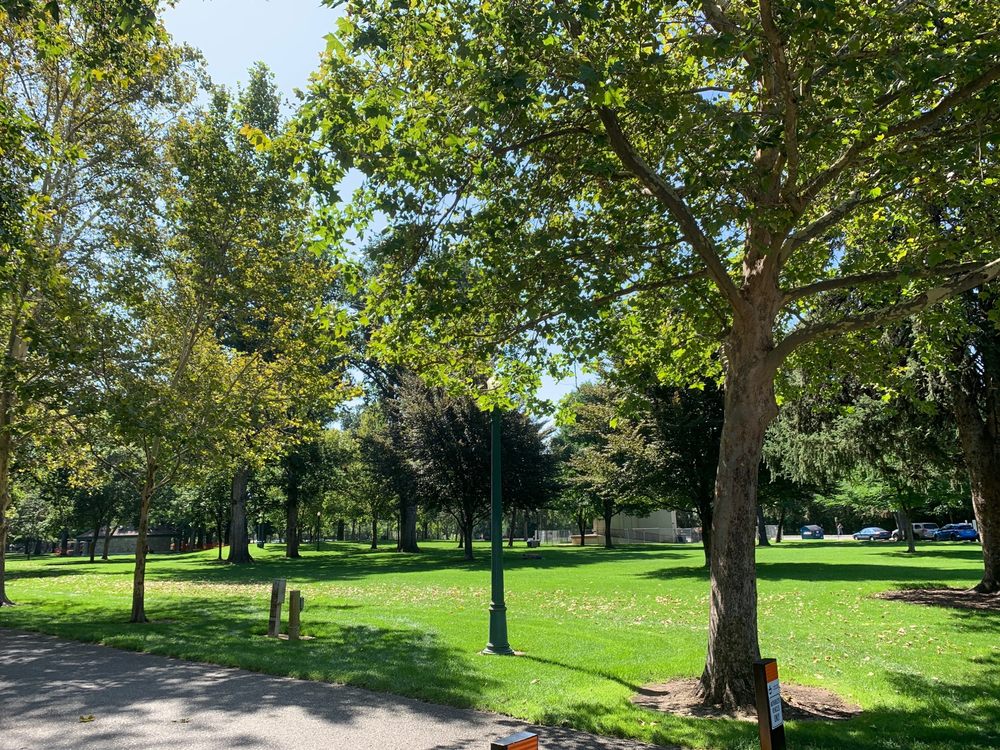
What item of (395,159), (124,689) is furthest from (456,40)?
(124,689)

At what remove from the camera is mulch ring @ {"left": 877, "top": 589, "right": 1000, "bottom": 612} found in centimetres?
1441

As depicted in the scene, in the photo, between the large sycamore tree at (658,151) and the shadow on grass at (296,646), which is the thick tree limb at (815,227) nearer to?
the large sycamore tree at (658,151)

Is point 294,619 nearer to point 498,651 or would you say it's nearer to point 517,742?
point 498,651

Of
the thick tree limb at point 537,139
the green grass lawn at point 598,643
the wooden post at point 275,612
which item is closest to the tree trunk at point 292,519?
the green grass lawn at point 598,643

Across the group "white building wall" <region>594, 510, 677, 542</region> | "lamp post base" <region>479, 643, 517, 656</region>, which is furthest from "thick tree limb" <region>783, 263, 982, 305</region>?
"white building wall" <region>594, 510, 677, 542</region>

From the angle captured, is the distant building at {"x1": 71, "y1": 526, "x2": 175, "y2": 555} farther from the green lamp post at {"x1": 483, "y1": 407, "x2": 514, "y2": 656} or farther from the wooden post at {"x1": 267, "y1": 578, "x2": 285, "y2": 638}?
the green lamp post at {"x1": 483, "y1": 407, "x2": 514, "y2": 656}

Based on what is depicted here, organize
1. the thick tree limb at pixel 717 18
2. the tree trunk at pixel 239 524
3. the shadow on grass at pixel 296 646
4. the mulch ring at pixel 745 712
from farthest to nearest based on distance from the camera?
the tree trunk at pixel 239 524
the shadow on grass at pixel 296 646
the thick tree limb at pixel 717 18
the mulch ring at pixel 745 712

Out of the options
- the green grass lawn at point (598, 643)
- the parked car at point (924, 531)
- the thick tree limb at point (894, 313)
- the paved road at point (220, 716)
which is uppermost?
the thick tree limb at point (894, 313)

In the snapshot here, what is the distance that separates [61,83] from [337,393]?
9499 millimetres

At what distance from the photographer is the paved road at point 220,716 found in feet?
19.6

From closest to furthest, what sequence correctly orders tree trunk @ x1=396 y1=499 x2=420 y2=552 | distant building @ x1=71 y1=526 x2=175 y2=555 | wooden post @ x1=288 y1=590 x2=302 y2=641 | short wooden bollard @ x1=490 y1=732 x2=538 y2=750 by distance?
1. short wooden bollard @ x1=490 y1=732 x2=538 y2=750
2. wooden post @ x1=288 y1=590 x2=302 y2=641
3. tree trunk @ x1=396 y1=499 x2=420 y2=552
4. distant building @ x1=71 y1=526 x2=175 y2=555

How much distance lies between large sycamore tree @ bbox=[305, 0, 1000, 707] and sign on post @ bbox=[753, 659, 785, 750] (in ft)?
10.5

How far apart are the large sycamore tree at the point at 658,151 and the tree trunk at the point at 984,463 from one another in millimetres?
7672

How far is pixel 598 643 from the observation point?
1054cm
